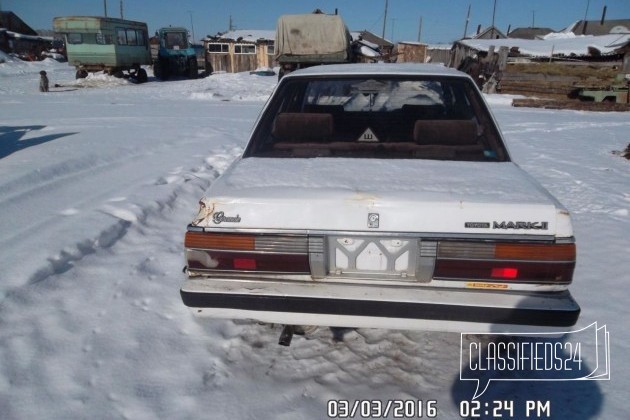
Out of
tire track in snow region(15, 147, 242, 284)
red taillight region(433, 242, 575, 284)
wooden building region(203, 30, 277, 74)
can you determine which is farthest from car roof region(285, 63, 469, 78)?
wooden building region(203, 30, 277, 74)

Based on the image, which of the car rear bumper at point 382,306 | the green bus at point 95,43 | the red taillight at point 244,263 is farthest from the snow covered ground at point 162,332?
the green bus at point 95,43

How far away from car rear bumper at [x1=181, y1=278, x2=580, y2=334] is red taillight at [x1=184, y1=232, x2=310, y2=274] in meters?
0.08

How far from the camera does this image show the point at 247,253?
1.94 metres

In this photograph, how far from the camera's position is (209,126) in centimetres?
921

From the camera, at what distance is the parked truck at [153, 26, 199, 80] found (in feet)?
79.4

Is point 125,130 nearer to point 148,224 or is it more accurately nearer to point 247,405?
point 148,224

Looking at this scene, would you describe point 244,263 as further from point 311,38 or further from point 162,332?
point 311,38

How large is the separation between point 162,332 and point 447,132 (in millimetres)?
2128

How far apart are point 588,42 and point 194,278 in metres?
27.1

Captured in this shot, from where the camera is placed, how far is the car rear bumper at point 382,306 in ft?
6.03

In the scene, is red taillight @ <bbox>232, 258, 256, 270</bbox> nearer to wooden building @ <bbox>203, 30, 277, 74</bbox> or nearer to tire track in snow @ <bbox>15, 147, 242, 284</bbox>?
tire track in snow @ <bbox>15, 147, 242, 284</bbox>

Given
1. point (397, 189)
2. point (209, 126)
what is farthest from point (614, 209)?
point (209, 126)
